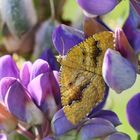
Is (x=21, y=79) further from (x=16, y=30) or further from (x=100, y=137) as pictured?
(x=16, y=30)

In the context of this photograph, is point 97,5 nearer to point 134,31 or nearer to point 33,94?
point 134,31

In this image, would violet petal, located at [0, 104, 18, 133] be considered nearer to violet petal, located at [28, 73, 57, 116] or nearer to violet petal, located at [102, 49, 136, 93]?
violet petal, located at [28, 73, 57, 116]

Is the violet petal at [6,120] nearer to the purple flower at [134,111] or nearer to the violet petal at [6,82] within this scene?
the violet petal at [6,82]

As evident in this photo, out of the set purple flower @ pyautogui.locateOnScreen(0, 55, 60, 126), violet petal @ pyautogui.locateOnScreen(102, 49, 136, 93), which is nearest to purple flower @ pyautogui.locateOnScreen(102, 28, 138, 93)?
violet petal @ pyautogui.locateOnScreen(102, 49, 136, 93)

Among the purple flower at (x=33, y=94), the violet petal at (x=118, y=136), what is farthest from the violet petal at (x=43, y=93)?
the violet petal at (x=118, y=136)

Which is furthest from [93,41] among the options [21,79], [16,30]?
[16,30]
